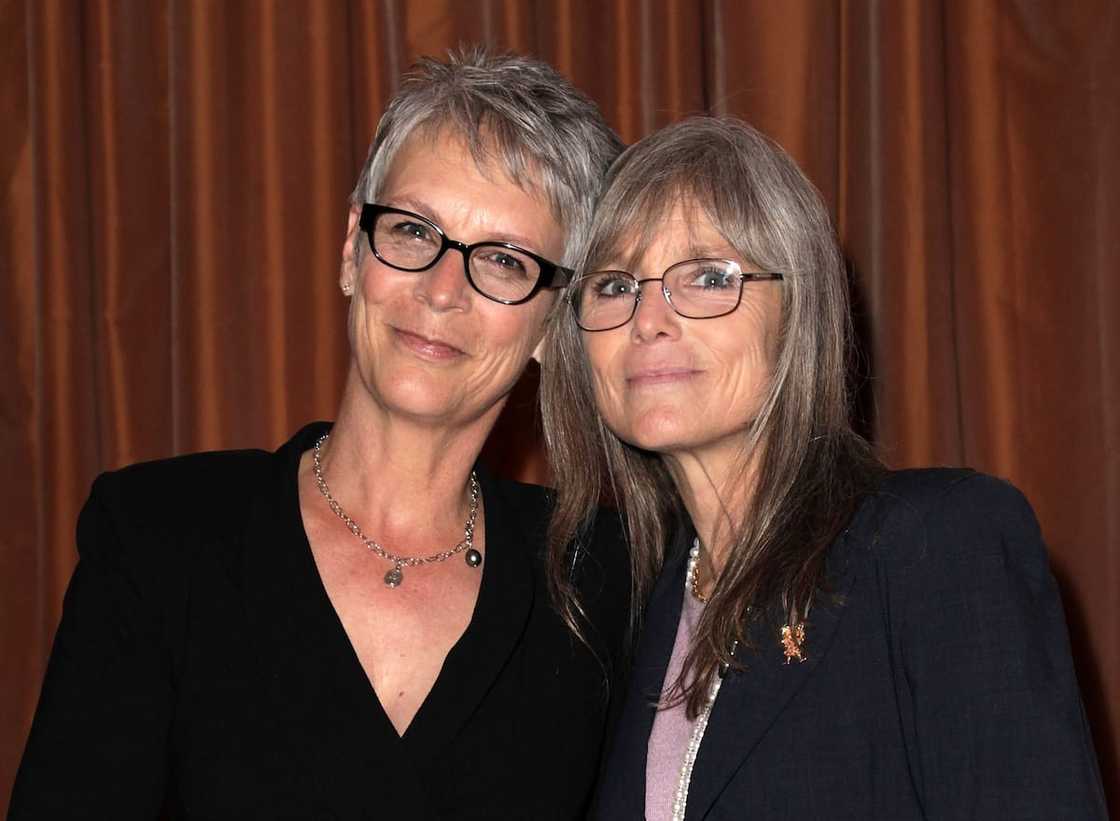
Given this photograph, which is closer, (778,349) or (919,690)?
(919,690)

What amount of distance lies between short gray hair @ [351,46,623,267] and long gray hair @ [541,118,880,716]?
9 cm

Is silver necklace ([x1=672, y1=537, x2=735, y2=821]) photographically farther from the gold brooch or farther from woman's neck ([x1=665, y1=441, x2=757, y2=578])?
woman's neck ([x1=665, y1=441, x2=757, y2=578])

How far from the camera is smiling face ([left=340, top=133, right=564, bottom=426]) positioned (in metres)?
2.01

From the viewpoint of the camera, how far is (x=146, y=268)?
2873 millimetres

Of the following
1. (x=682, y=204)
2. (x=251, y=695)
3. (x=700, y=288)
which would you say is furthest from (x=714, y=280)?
(x=251, y=695)

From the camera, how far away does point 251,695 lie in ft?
5.96

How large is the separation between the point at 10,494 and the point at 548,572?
1469mm

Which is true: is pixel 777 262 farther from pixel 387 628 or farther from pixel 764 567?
pixel 387 628

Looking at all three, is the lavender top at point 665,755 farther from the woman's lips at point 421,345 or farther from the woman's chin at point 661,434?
the woman's lips at point 421,345

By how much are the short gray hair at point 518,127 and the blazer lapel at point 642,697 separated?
60 cm

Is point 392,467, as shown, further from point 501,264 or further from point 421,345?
point 501,264

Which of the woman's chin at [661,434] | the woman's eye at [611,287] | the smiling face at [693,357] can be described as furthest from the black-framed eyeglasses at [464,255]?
the woman's chin at [661,434]

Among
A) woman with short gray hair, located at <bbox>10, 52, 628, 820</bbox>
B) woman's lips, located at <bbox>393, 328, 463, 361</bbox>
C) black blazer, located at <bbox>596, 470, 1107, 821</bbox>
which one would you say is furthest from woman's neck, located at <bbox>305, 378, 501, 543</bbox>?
black blazer, located at <bbox>596, 470, 1107, 821</bbox>

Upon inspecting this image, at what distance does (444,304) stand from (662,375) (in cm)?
39
